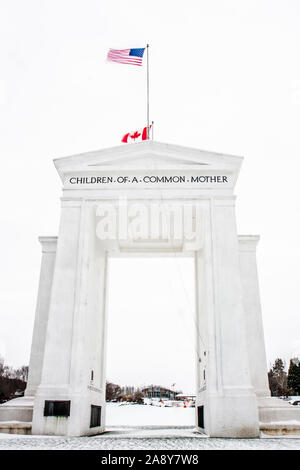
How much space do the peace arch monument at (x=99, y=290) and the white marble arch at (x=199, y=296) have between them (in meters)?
0.04

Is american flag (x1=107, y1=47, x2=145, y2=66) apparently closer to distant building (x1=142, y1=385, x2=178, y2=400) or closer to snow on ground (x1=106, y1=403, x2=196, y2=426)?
snow on ground (x1=106, y1=403, x2=196, y2=426)

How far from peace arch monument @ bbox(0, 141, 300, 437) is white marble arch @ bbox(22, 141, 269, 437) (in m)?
0.04

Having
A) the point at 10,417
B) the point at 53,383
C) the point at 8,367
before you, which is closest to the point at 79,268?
the point at 53,383

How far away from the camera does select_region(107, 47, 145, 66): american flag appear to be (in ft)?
68.9

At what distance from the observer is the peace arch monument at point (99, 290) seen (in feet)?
53.2

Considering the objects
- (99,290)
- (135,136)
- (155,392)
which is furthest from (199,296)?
(155,392)

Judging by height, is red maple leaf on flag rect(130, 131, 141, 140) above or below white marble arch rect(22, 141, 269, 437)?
above

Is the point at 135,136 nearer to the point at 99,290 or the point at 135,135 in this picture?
the point at 135,135

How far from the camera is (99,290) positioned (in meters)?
22.3

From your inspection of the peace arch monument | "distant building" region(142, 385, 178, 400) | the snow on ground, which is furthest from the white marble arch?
"distant building" region(142, 385, 178, 400)

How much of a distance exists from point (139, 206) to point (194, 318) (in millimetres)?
6808

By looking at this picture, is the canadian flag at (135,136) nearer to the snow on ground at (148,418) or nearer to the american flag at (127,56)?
the american flag at (127,56)
